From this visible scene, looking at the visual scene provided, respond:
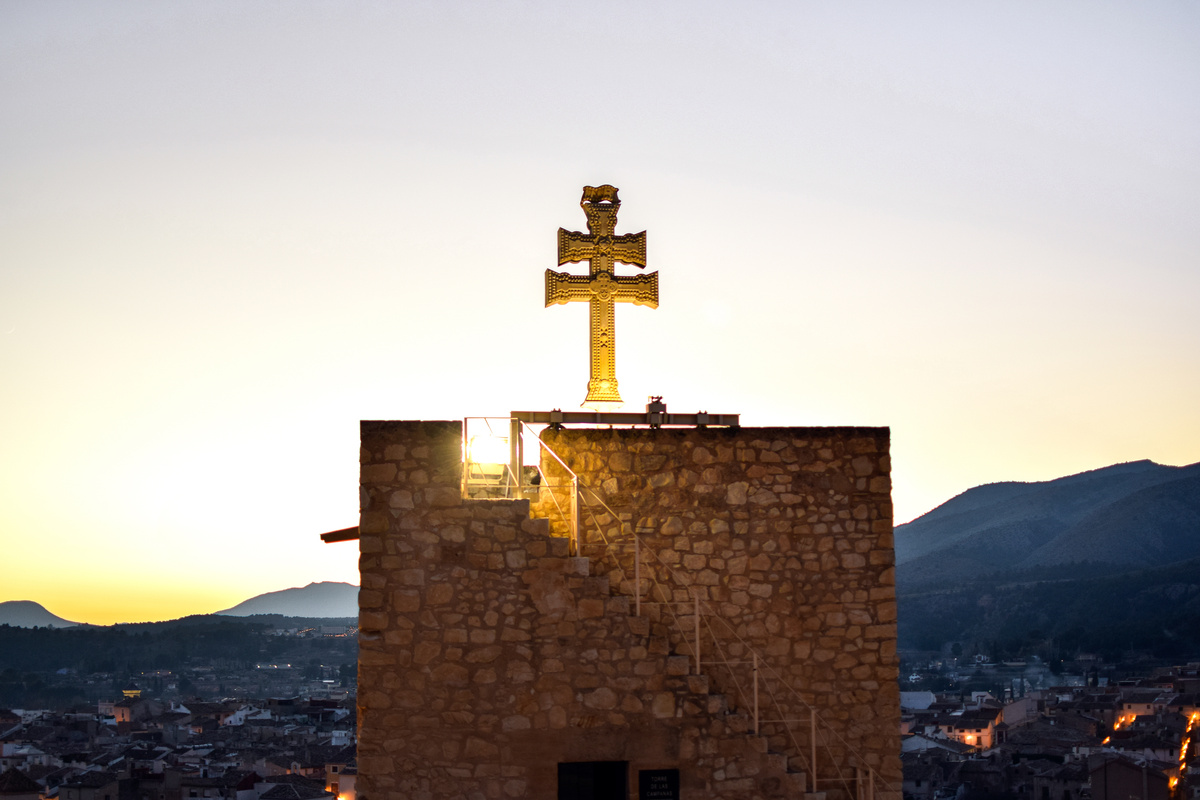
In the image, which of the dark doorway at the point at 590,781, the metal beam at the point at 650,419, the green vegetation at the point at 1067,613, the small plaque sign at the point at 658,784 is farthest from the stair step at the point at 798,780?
the green vegetation at the point at 1067,613

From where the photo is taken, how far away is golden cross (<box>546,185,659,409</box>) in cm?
1294

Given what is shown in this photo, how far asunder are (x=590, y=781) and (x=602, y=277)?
4.54 metres

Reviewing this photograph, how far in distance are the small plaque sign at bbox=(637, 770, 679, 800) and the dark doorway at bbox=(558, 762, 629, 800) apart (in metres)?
0.13

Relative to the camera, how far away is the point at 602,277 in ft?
42.7

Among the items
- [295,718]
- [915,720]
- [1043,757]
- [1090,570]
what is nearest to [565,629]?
[1043,757]

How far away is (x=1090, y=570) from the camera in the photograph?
555ft

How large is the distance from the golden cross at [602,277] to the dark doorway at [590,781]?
11.5ft

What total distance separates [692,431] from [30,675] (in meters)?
159

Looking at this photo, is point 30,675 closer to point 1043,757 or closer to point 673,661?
point 1043,757

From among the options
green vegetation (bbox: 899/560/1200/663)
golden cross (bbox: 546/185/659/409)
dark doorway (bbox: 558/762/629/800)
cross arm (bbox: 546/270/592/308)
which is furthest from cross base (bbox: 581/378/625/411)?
green vegetation (bbox: 899/560/1200/663)

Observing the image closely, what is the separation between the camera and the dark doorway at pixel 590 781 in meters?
11.1

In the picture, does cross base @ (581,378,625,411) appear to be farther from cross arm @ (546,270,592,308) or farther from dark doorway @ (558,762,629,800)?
dark doorway @ (558,762,629,800)

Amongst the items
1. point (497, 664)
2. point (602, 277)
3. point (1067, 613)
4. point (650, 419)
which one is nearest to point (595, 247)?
point (602, 277)

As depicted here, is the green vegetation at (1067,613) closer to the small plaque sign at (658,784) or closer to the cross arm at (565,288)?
the cross arm at (565,288)
